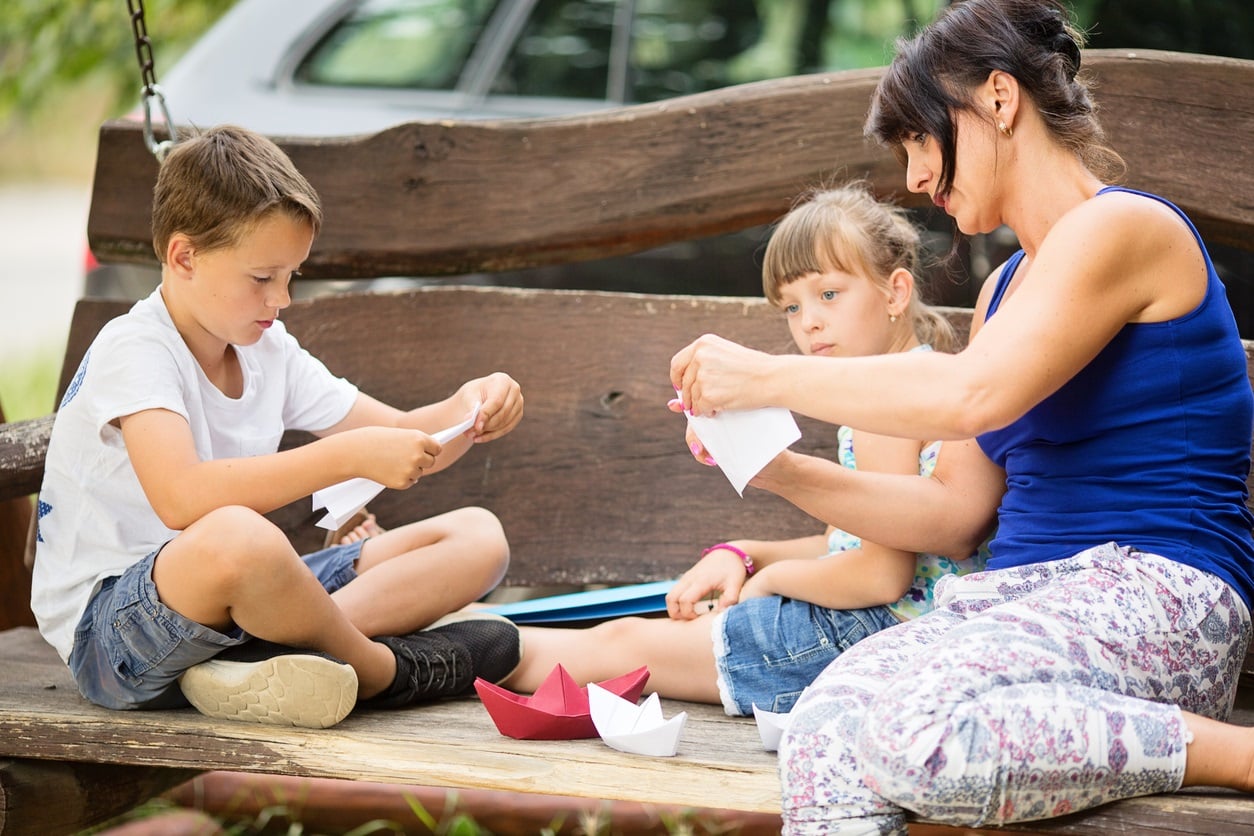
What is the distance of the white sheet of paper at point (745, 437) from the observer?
1830mm

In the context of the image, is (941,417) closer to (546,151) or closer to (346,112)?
(546,151)

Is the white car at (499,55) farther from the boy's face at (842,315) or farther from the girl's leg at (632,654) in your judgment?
the girl's leg at (632,654)

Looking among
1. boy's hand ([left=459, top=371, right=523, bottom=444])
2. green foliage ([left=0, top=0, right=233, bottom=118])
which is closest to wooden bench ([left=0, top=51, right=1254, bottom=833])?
boy's hand ([left=459, top=371, right=523, bottom=444])

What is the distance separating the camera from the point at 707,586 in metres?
2.28

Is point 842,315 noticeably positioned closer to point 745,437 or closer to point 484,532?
point 745,437

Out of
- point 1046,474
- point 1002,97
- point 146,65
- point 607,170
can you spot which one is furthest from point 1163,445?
point 146,65

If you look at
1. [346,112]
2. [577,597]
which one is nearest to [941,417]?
[577,597]

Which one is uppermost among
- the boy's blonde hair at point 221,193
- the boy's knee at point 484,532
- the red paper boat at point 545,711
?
the boy's blonde hair at point 221,193

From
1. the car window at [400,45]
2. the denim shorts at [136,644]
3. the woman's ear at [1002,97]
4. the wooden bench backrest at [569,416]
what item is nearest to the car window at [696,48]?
the car window at [400,45]

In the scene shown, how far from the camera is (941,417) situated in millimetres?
1703

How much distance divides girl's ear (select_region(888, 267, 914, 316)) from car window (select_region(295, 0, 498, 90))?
1770mm

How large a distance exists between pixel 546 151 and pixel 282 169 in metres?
0.76

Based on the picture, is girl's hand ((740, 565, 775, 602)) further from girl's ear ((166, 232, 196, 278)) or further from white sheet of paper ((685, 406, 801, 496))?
girl's ear ((166, 232, 196, 278))

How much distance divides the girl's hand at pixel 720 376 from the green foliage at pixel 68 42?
4312mm
